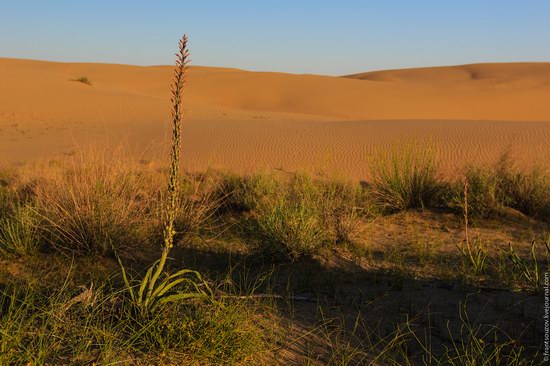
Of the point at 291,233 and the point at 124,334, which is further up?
the point at 291,233

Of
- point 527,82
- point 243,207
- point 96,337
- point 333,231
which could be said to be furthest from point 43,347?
point 527,82

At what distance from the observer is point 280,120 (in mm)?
25344

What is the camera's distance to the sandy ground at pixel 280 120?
14797 millimetres

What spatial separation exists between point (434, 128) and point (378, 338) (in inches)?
604

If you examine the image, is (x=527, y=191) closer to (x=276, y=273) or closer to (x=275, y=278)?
(x=276, y=273)

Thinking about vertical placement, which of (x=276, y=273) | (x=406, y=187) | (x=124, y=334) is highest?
(x=406, y=187)

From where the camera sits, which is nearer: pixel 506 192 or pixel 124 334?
pixel 124 334

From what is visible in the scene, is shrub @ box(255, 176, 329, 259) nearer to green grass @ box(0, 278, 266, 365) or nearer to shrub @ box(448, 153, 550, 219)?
green grass @ box(0, 278, 266, 365)

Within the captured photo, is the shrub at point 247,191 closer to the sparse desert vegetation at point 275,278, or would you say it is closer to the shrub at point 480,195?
the sparse desert vegetation at point 275,278

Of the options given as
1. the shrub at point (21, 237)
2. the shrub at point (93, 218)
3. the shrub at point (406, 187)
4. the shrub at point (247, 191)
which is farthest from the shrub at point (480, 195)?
the shrub at point (21, 237)

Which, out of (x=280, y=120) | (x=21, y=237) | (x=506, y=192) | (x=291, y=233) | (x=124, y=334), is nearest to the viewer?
(x=124, y=334)

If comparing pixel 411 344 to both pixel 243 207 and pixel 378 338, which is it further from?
pixel 243 207

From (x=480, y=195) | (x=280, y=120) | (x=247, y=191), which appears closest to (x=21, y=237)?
(x=247, y=191)

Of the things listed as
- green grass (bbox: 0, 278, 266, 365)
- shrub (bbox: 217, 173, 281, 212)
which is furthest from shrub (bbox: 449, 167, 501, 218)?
green grass (bbox: 0, 278, 266, 365)
